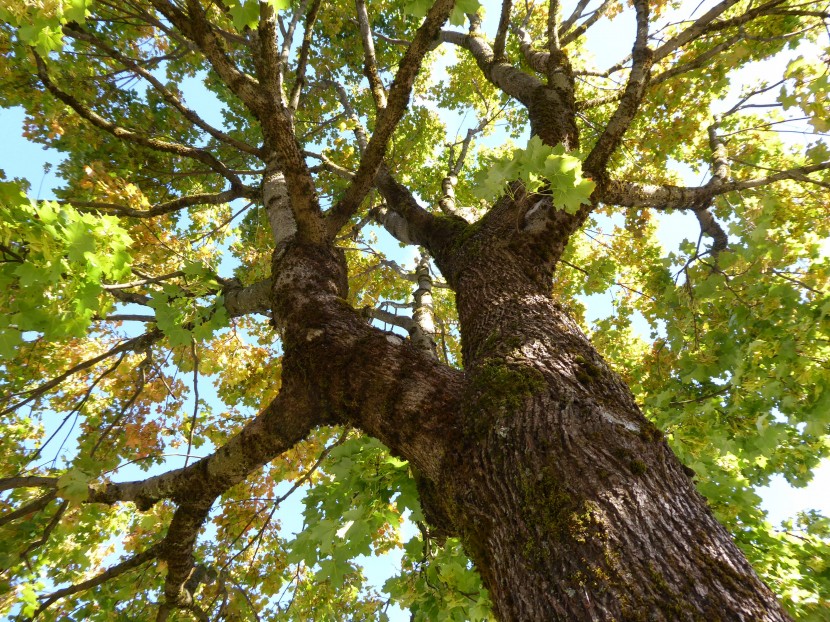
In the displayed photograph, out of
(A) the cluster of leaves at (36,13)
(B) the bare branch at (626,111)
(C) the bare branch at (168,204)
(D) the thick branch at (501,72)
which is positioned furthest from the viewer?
(D) the thick branch at (501,72)

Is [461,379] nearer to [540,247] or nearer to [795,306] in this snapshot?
[540,247]

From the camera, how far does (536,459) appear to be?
1613 mm

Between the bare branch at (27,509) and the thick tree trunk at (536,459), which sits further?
the bare branch at (27,509)

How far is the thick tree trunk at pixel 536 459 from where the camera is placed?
1.24 metres

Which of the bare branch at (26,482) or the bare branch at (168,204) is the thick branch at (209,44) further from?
the bare branch at (26,482)

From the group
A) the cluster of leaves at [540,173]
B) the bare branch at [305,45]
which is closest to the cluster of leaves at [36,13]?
the bare branch at [305,45]

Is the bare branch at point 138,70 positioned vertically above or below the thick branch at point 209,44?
above

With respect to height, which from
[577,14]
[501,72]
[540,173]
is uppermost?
[577,14]

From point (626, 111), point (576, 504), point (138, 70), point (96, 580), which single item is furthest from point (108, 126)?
point (576, 504)

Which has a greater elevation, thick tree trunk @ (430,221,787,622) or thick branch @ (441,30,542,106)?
thick branch @ (441,30,542,106)

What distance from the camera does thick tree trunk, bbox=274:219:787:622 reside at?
1.24 meters

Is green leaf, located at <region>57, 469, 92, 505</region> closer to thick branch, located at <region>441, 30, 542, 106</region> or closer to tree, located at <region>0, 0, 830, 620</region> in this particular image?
tree, located at <region>0, 0, 830, 620</region>

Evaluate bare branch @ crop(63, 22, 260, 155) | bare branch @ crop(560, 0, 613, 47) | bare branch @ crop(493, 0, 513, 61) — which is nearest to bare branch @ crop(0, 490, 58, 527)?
bare branch @ crop(63, 22, 260, 155)

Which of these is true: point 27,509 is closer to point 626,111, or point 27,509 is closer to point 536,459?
point 536,459
